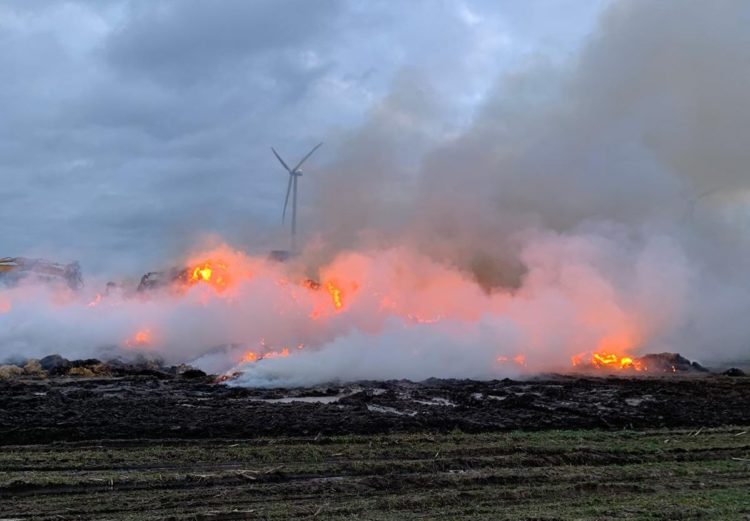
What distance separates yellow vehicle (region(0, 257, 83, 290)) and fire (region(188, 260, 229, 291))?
13008 mm

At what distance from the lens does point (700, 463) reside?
1241 centimetres

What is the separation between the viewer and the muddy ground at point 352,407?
15.0 metres

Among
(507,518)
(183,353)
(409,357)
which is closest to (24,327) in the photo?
(183,353)

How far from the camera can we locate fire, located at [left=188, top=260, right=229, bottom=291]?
37578 mm

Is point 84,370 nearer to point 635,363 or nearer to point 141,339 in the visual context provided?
point 141,339

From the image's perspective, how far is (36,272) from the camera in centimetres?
4634

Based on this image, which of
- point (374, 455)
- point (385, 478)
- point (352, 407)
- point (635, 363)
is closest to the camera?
point (385, 478)

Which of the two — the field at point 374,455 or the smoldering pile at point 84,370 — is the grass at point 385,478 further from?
the smoldering pile at point 84,370

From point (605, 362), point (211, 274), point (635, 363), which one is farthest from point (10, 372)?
point (635, 363)

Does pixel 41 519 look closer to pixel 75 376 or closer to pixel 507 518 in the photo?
pixel 507 518

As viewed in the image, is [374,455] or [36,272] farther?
[36,272]

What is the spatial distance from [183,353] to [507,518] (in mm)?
27596

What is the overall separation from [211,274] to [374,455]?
2735cm

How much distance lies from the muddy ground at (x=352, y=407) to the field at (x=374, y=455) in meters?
0.07
